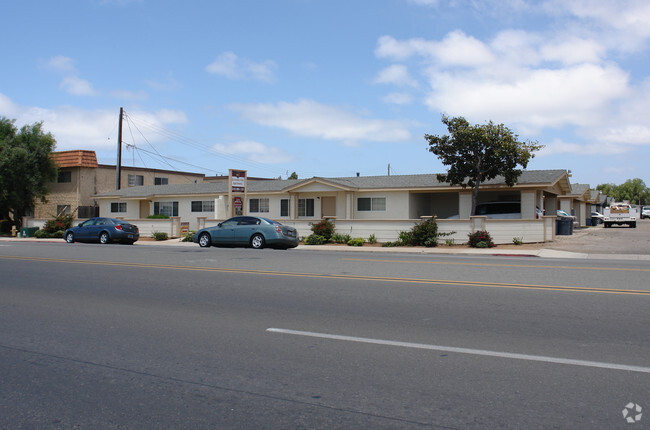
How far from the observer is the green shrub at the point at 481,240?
77.7 ft

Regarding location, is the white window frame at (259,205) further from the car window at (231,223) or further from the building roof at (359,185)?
the car window at (231,223)

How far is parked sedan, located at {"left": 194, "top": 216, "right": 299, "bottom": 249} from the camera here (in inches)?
877

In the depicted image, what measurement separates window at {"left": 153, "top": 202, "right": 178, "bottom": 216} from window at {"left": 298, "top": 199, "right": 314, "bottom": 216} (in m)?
9.83

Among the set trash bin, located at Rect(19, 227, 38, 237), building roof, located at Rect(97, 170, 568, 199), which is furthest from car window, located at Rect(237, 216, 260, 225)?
trash bin, located at Rect(19, 227, 38, 237)

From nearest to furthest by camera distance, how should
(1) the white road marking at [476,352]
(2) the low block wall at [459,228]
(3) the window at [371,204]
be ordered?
1. (1) the white road marking at [476,352]
2. (2) the low block wall at [459,228]
3. (3) the window at [371,204]

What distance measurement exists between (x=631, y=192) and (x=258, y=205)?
362 feet

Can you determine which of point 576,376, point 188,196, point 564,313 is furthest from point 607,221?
point 576,376

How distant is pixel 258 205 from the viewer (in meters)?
36.2

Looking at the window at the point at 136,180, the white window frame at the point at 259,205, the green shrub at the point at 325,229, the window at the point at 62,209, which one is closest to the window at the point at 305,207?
the white window frame at the point at 259,205

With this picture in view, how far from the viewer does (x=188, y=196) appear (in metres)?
37.5

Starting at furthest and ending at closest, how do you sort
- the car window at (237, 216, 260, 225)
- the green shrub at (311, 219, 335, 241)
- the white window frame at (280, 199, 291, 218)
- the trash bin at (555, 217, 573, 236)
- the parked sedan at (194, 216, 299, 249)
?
the white window frame at (280, 199, 291, 218)
the trash bin at (555, 217, 573, 236)
the green shrub at (311, 219, 335, 241)
the car window at (237, 216, 260, 225)
the parked sedan at (194, 216, 299, 249)

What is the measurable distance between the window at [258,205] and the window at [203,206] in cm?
271

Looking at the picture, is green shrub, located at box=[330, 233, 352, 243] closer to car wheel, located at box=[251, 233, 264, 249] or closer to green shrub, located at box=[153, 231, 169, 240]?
car wheel, located at box=[251, 233, 264, 249]

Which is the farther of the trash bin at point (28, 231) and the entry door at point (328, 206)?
the trash bin at point (28, 231)
